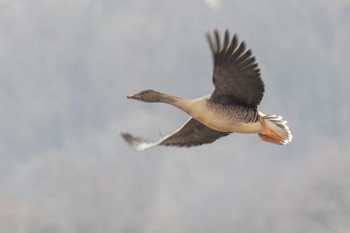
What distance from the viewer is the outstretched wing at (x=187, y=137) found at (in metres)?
21.0

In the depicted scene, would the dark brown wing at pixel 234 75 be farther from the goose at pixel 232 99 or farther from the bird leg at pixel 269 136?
Result: the bird leg at pixel 269 136

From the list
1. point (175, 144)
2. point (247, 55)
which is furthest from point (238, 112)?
point (175, 144)

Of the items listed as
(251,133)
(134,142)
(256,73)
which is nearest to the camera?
(256,73)

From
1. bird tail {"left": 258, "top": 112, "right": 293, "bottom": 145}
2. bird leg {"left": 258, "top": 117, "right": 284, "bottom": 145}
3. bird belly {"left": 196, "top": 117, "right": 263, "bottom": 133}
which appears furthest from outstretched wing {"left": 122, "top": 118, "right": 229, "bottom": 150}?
bird belly {"left": 196, "top": 117, "right": 263, "bottom": 133}

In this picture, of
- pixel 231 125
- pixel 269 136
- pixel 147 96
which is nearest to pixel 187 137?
pixel 269 136

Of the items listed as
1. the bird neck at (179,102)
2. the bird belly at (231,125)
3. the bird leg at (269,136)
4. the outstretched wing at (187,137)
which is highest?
the outstretched wing at (187,137)

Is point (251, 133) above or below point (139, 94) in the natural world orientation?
below

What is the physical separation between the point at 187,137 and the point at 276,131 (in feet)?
10.0

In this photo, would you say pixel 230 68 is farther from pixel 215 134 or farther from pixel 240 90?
pixel 215 134

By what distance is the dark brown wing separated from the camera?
651 inches

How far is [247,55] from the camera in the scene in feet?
55.1

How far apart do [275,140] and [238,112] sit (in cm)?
249

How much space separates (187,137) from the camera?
21500 millimetres

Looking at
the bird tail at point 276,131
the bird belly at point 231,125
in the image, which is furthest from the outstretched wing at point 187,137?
the bird belly at point 231,125
